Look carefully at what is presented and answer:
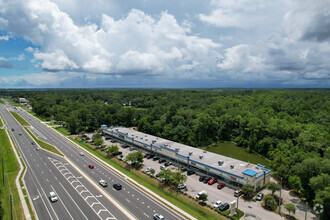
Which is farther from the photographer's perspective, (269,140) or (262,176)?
(269,140)

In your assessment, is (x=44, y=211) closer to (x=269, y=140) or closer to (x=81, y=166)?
(x=81, y=166)

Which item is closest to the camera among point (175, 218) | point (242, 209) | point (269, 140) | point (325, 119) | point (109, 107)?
point (175, 218)

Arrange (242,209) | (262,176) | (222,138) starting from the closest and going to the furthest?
(242,209), (262,176), (222,138)

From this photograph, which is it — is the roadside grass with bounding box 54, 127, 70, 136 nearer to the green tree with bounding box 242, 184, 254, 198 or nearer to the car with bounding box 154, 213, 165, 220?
the car with bounding box 154, 213, 165, 220

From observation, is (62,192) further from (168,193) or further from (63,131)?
(63,131)

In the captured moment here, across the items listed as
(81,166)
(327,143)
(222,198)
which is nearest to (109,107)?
(81,166)

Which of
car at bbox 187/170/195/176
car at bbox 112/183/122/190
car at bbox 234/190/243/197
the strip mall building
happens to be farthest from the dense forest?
car at bbox 112/183/122/190
